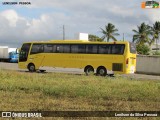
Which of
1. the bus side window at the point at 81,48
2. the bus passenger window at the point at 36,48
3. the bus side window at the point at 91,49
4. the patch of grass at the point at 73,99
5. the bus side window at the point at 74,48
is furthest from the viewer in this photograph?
the bus passenger window at the point at 36,48

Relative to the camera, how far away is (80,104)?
10.3m

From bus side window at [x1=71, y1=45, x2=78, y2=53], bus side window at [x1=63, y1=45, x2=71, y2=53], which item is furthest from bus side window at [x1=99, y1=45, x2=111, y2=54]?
bus side window at [x1=63, y1=45, x2=71, y2=53]

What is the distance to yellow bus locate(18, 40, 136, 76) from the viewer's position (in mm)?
29938

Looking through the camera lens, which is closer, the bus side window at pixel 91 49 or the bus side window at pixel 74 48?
the bus side window at pixel 91 49

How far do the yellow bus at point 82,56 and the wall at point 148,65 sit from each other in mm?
10482

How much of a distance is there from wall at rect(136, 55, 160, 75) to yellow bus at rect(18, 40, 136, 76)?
34.4 ft

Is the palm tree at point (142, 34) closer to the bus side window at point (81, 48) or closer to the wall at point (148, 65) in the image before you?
the wall at point (148, 65)

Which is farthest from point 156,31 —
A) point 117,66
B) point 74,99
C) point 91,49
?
point 74,99

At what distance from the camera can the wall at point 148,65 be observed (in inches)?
1630

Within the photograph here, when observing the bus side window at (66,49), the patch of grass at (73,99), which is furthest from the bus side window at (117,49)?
the patch of grass at (73,99)

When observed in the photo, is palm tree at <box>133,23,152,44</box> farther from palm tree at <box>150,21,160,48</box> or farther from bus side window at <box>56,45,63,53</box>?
bus side window at <box>56,45,63,53</box>

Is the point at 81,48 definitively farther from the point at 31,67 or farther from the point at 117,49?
the point at 31,67

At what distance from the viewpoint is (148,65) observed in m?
42.1

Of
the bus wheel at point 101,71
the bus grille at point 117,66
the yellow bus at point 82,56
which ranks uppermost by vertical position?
the yellow bus at point 82,56
